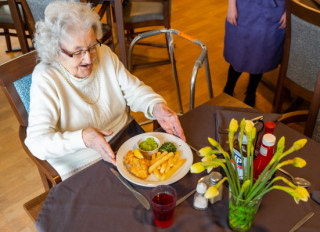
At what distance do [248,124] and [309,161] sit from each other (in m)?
0.51

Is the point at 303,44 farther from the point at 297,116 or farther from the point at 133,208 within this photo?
the point at 133,208

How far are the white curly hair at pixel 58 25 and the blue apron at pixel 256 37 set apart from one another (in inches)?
53.4

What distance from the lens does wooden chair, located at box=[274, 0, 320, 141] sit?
165 cm

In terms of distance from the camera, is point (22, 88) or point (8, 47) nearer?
point (22, 88)

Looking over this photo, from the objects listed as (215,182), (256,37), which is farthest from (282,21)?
(215,182)

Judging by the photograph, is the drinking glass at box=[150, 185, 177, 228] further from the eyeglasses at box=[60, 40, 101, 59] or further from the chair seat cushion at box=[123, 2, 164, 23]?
the chair seat cushion at box=[123, 2, 164, 23]

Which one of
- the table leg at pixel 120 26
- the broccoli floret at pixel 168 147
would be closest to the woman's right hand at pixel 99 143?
the broccoli floret at pixel 168 147

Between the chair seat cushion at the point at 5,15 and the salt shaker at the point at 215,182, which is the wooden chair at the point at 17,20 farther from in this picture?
the salt shaker at the point at 215,182

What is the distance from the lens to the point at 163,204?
3.40 ft

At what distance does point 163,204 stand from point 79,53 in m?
0.76

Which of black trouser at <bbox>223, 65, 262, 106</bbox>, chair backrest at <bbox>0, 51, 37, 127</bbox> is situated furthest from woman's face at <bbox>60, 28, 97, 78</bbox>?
black trouser at <bbox>223, 65, 262, 106</bbox>

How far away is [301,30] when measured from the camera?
1928 millimetres

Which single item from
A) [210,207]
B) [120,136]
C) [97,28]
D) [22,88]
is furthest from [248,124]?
[22,88]

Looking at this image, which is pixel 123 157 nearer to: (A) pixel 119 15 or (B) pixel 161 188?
(B) pixel 161 188
